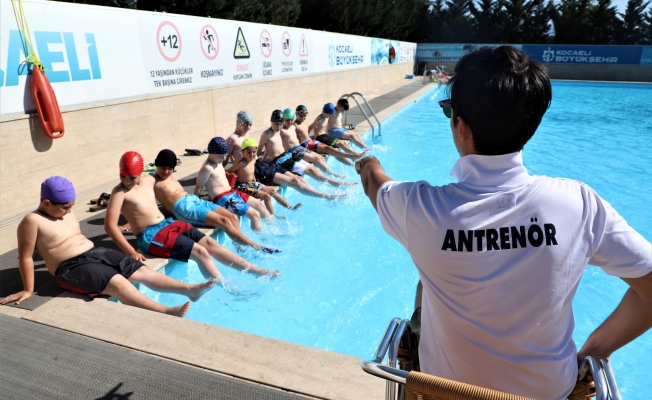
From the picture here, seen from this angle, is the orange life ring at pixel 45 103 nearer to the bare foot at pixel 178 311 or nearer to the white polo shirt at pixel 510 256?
the bare foot at pixel 178 311

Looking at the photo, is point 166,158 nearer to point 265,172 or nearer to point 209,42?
point 265,172

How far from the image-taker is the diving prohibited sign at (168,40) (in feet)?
26.8

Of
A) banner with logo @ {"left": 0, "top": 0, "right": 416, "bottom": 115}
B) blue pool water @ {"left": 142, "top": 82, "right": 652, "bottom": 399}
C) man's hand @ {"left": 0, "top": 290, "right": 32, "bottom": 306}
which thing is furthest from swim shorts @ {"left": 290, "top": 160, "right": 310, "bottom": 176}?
man's hand @ {"left": 0, "top": 290, "right": 32, "bottom": 306}

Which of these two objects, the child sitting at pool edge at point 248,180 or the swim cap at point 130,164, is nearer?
the swim cap at point 130,164

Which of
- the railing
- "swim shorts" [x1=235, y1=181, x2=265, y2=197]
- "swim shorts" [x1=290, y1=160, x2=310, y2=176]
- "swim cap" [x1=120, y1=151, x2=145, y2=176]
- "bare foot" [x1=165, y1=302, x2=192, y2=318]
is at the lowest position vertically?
"swim shorts" [x1=290, y1=160, x2=310, y2=176]

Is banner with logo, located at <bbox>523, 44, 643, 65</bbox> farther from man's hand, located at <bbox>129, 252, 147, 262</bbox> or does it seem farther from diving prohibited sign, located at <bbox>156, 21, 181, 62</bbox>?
man's hand, located at <bbox>129, 252, 147, 262</bbox>

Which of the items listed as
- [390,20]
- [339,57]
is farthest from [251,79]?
[390,20]

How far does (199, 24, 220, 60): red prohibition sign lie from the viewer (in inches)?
370

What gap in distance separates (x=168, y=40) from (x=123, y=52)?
1.28 m

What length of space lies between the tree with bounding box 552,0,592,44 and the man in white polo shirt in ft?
140

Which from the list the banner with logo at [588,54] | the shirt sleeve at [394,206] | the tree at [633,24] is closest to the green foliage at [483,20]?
the tree at [633,24]

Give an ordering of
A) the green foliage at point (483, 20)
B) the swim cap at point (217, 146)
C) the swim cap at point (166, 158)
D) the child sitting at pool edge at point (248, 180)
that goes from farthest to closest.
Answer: the green foliage at point (483, 20)
the child sitting at pool edge at point (248, 180)
the swim cap at point (217, 146)
the swim cap at point (166, 158)

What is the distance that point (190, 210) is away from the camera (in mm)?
5160

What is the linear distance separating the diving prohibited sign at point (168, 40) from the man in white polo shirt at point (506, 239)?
8161 mm
